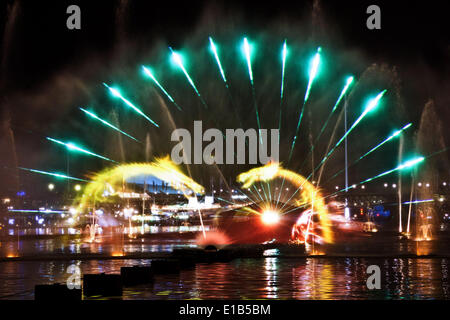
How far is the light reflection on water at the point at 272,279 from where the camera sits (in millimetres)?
15734

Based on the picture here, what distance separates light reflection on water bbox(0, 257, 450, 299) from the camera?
619 inches

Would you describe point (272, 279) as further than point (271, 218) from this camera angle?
No

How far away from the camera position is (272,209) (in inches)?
3563

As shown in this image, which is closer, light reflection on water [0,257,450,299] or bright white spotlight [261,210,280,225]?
light reflection on water [0,257,450,299]

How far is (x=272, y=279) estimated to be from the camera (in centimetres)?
1934

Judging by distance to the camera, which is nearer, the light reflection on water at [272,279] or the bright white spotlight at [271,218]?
the light reflection on water at [272,279]
